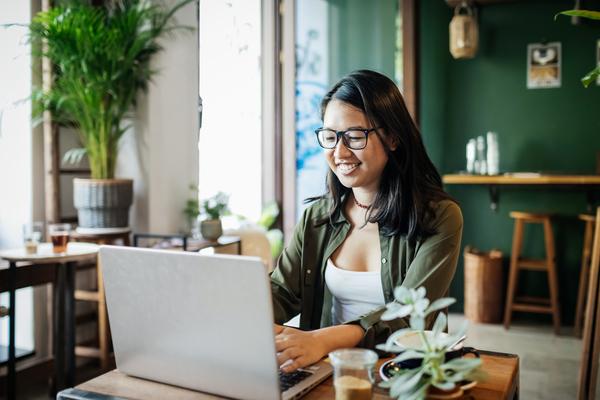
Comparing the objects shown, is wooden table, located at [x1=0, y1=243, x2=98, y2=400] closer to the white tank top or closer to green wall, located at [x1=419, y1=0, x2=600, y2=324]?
the white tank top

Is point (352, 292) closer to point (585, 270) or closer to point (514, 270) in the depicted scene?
point (514, 270)

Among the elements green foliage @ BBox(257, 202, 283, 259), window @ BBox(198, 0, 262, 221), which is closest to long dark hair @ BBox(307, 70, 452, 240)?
window @ BBox(198, 0, 262, 221)

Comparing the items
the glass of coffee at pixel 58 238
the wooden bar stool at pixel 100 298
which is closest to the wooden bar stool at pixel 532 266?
the wooden bar stool at pixel 100 298

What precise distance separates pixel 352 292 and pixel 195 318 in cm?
71

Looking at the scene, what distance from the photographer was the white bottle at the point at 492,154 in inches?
189

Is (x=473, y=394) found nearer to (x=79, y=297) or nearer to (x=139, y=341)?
(x=139, y=341)

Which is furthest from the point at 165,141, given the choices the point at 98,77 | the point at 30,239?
the point at 30,239

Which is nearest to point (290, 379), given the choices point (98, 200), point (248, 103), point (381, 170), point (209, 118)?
point (381, 170)

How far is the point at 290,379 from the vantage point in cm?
113

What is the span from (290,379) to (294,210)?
351 centimetres

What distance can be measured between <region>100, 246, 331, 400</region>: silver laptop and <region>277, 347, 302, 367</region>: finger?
31mm

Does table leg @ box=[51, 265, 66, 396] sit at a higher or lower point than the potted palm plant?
lower

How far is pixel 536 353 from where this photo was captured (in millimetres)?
3975

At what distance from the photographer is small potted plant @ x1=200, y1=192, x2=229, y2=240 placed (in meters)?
3.46
